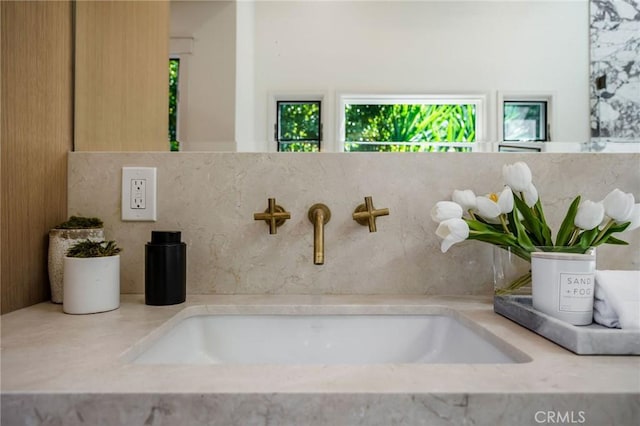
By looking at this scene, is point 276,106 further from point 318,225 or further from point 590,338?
point 590,338

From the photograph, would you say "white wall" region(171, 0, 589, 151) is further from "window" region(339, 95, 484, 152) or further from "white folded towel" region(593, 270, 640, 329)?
"white folded towel" region(593, 270, 640, 329)

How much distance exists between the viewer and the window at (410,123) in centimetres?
99

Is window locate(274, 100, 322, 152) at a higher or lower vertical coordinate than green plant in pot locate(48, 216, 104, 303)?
higher

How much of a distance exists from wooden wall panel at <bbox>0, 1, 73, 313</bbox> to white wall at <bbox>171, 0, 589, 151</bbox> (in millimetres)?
312

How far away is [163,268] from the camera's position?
85cm

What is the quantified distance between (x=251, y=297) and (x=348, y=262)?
255mm

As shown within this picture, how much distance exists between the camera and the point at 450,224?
79cm

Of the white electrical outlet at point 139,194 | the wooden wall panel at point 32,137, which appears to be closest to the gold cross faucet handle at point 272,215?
the white electrical outlet at point 139,194

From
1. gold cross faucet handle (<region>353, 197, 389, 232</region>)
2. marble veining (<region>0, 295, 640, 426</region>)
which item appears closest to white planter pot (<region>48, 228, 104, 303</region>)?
marble veining (<region>0, 295, 640, 426</region>)

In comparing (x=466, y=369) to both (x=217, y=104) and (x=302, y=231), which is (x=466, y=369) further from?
(x=217, y=104)

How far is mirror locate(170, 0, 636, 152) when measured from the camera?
977 mm

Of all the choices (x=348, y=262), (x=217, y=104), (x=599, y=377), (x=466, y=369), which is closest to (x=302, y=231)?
(x=348, y=262)

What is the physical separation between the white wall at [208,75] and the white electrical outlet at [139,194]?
0.12 metres

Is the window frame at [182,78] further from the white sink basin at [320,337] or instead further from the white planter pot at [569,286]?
the white planter pot at [569,286]
